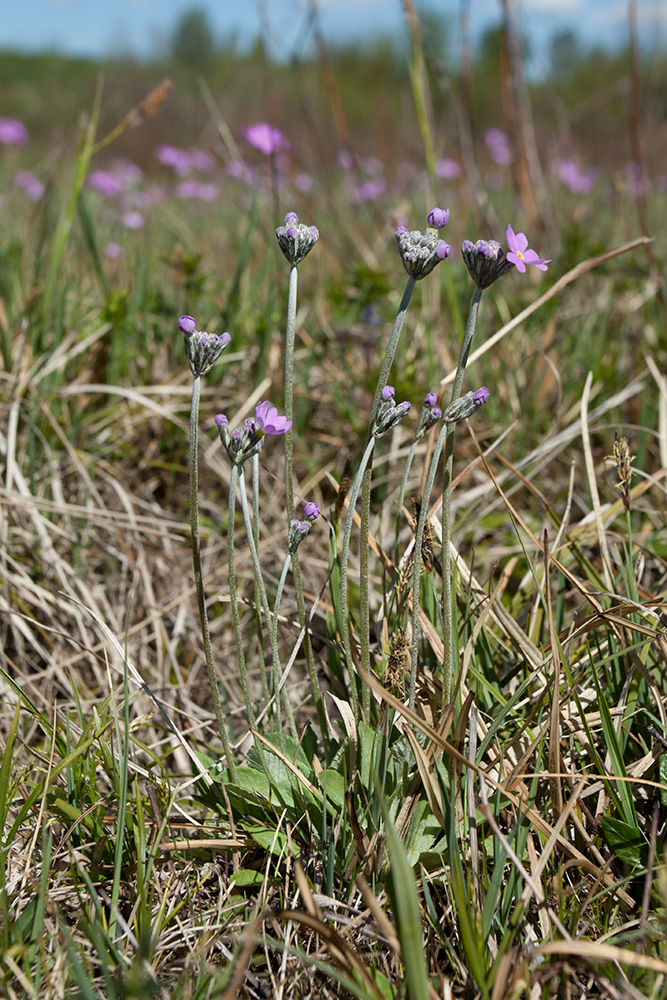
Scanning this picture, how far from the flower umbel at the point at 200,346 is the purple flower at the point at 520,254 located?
44 centimetres

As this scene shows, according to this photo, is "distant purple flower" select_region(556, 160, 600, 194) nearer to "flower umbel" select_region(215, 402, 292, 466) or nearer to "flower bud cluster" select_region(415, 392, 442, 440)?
"flower bud cluster" select_region(415, 392, 442, 440)

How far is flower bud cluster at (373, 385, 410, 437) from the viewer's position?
45.8 inches

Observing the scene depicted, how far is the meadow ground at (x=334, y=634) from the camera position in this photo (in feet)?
3.67

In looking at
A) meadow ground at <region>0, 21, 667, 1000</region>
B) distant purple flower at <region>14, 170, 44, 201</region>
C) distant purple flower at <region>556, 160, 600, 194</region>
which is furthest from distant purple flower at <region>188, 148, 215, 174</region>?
meadow ground at <region>0, 21, 667, 1000</region>

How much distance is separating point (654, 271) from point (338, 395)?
4.40ft

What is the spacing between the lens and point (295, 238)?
114 cm

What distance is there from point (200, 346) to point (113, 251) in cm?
365

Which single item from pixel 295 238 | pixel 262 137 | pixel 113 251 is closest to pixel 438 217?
pixel 295 238

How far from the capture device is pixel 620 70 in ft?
64.5

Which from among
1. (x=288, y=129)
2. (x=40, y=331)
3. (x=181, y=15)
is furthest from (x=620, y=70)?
(x=181, y=15)

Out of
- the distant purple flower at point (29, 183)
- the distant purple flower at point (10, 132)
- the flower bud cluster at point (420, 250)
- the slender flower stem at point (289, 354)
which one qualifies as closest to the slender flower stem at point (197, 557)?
the slender flower stem at point (289, 354)

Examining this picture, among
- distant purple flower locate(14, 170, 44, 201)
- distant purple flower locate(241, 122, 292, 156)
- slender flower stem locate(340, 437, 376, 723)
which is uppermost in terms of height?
distant purple flower locate(14, 170, 44, 201)

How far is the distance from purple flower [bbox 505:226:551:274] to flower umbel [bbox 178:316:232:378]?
1.44ft

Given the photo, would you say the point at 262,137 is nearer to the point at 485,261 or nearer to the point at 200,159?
the point at 485,261
